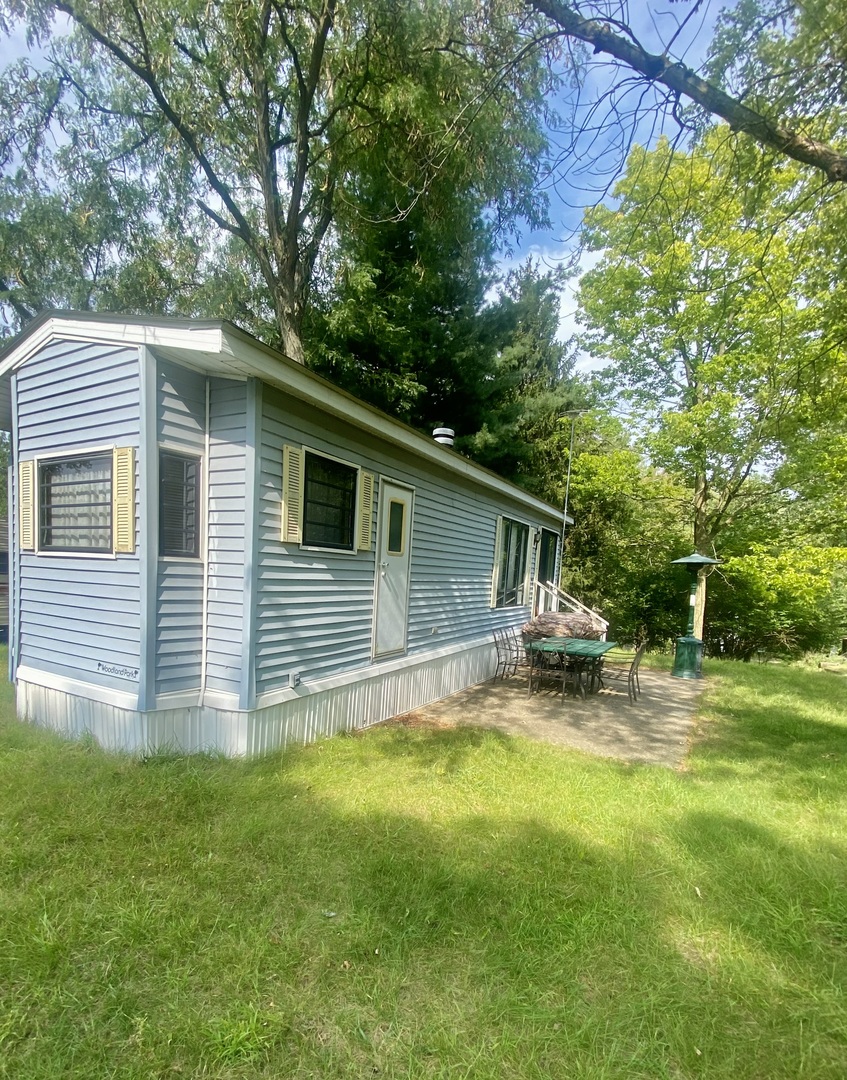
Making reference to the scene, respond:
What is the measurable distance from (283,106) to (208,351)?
302 inches

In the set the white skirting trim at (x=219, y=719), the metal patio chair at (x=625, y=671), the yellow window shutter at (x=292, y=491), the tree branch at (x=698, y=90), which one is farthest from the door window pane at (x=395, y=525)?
the tree branch at (x=698, y=90)

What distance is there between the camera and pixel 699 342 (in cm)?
1070

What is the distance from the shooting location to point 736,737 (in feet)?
18.6

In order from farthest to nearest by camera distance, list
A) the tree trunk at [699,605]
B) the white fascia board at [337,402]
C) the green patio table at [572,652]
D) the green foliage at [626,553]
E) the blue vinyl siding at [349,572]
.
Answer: the green foliage at [626,553] < the tree trunk at [699,605] < the green patio table at [572,652] < the blue vinyl siding at [349,572] < the white fascia board at [337,402]

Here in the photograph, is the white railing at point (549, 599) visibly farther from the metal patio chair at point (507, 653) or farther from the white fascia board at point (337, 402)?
the white fascia board at point (337, 402)

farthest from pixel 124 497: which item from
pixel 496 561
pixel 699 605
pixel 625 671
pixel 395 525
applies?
pixel 699 605

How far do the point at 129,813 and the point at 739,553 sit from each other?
12.6m

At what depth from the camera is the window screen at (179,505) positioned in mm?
3936

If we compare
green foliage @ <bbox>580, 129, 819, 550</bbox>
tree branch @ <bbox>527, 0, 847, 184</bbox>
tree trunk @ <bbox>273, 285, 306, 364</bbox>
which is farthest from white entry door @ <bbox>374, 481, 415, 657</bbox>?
green foliage @ <bbox>580, 129, 819, 550</bbox>

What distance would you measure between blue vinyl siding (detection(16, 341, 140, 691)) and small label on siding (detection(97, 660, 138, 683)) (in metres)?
0.02

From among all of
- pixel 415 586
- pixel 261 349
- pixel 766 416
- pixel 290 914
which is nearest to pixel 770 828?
pixel 290 914

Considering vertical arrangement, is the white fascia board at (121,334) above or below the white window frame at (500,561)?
above

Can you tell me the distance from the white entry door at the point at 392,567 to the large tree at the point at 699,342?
5.93 m

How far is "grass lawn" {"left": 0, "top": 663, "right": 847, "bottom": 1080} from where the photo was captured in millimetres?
1818
